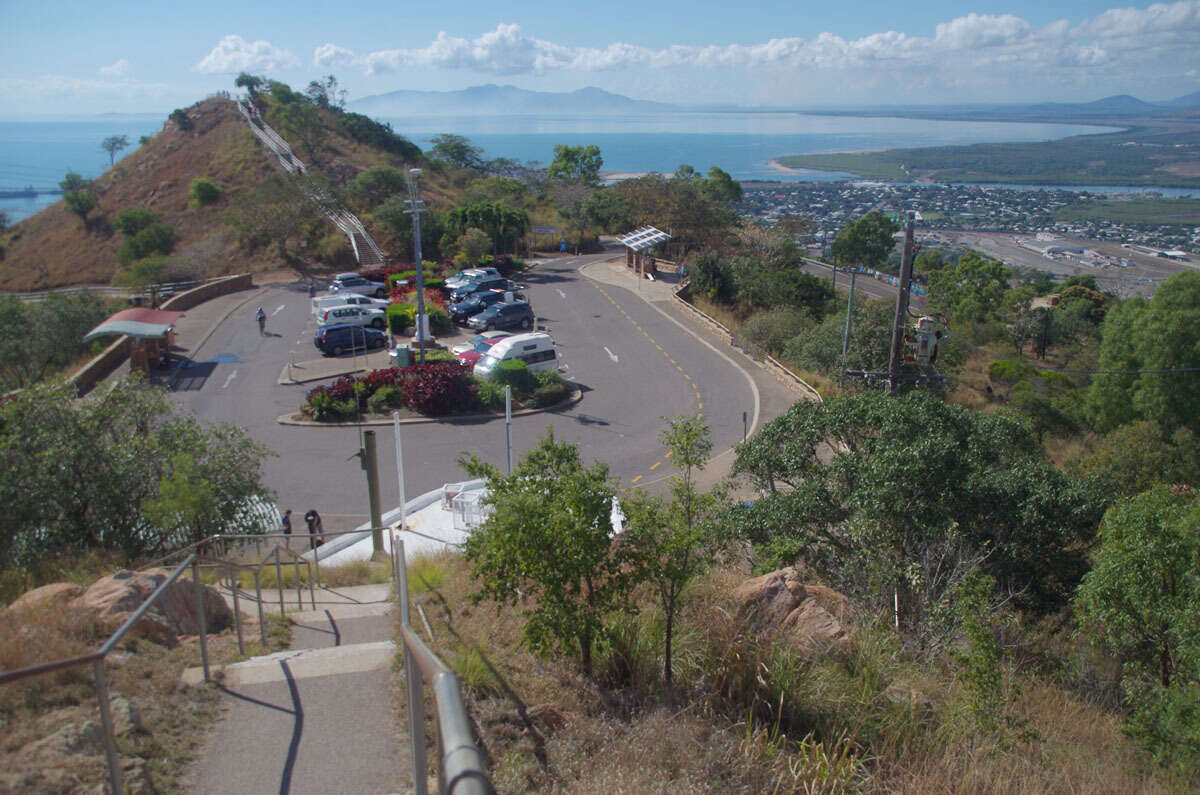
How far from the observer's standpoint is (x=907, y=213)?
17438mm

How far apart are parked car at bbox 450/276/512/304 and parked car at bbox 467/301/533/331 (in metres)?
3.50

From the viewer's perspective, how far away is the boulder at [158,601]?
20.8 feet

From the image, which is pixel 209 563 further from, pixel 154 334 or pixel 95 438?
pixel 154 334

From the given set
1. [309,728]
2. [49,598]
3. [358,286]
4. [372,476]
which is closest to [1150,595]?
[309,728]

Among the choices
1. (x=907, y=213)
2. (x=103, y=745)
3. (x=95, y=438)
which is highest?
(x=907, y=213)

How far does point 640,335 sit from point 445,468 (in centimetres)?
1615

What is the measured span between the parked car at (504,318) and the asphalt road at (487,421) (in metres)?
1.13

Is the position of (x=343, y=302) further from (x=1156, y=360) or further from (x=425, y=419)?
(x=1156, y=360)

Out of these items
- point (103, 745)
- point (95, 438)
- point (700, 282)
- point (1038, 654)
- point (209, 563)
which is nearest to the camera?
point (103, 745)

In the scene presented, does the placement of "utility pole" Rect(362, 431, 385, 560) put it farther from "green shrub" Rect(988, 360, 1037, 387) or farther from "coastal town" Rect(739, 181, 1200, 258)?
A: "coastal town" Rect(739, 181, 1200, 258)

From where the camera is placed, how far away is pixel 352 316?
33688 mm

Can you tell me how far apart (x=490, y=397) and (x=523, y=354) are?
3.00m

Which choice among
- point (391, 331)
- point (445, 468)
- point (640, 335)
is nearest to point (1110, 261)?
point (640, 335)

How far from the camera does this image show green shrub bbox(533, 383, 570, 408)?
87.1 feet
